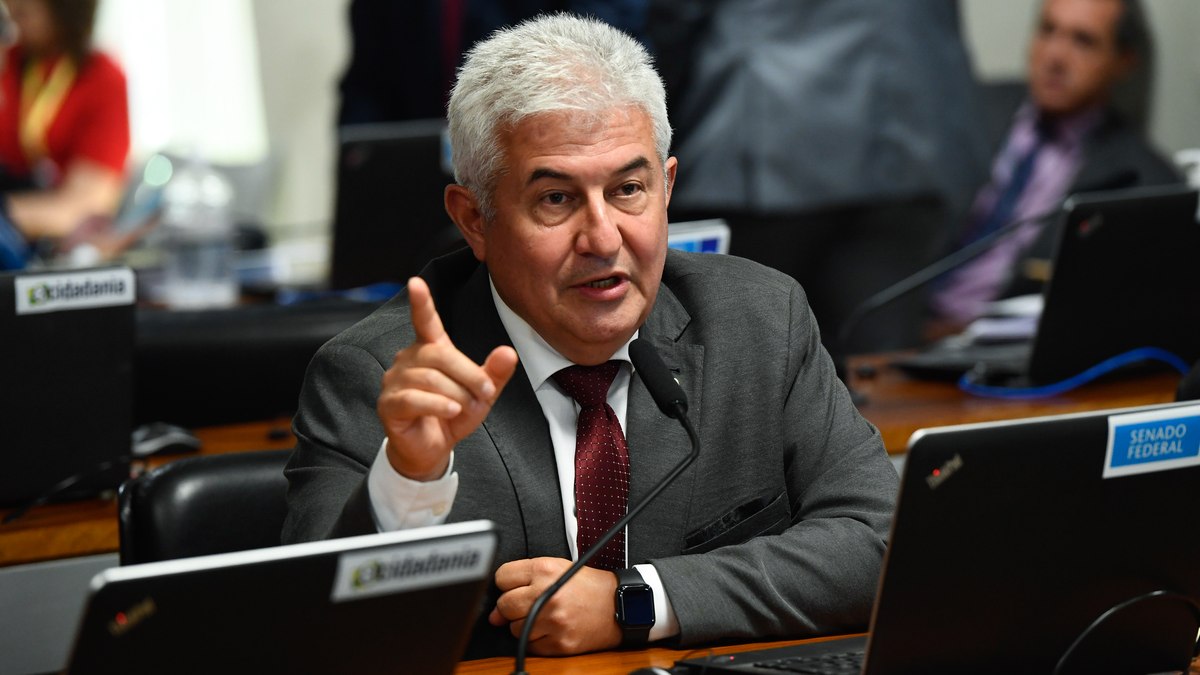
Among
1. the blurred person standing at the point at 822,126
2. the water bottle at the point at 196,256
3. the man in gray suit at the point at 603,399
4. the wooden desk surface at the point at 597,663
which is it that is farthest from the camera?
the water bottle at the point at 196,256

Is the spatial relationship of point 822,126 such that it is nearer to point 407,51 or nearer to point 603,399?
point 407,51

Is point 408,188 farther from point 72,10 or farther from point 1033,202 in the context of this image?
point 72,10

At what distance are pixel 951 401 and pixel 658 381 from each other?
49.3 inches

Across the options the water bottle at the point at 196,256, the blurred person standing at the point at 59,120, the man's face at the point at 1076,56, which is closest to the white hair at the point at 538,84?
the water bottle at the point at 196,256

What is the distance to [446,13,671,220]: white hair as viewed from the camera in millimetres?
1662

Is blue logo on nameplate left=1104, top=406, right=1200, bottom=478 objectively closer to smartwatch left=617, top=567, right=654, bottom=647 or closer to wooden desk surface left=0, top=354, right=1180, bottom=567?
smartwatch left=617, top=567, right=654, bottom=647

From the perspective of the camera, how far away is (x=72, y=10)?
17.3 feet

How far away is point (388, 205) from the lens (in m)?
3.30

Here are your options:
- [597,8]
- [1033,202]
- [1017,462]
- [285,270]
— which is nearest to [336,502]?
[1017,462]

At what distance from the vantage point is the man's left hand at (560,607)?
152 centimetres

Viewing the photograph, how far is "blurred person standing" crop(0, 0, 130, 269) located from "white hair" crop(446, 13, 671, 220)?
3.79m

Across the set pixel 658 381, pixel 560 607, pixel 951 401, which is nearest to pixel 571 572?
pixel 560 607

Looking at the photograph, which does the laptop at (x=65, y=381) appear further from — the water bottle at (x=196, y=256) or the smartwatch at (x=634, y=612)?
the water bottle at (x=196, y=256)

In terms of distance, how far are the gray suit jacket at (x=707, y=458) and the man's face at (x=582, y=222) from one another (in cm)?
10
